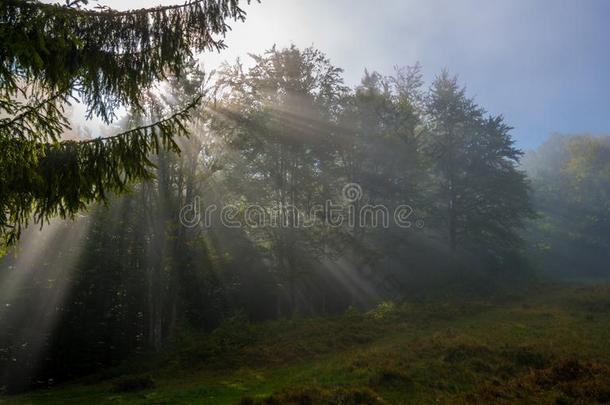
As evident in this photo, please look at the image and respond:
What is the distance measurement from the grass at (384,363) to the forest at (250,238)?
0.10 meters

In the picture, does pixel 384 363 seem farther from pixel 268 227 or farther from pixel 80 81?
pixel 268 227

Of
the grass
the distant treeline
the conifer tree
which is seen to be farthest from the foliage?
the conifer tree

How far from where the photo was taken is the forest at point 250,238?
6715 mm

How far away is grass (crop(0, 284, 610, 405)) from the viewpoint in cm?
931

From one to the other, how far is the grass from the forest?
0.33 ft

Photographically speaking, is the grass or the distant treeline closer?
the grass

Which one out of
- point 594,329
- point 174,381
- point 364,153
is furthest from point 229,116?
point 594,329

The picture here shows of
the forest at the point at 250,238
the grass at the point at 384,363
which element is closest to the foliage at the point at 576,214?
the forest at the point at 250,238

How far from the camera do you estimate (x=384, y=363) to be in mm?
11617

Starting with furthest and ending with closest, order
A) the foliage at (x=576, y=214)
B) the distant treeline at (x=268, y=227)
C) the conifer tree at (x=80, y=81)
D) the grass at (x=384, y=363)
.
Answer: the foliage at (x=576, y=214) → the distant treeline at (x=268, y=227) → the grass at (x=384, y=363) → the conifer tree at (x=80, y=81)

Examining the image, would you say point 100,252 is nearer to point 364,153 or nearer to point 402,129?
point 364,153

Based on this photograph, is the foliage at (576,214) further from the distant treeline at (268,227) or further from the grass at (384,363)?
the grass at (384,363)

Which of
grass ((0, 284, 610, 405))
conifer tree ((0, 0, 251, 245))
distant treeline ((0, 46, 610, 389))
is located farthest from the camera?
distant treeline ((0, 46, 610, 389))

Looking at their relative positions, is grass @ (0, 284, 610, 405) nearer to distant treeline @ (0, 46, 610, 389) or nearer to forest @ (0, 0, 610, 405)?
forest @ (0, 0, 610, 405)
